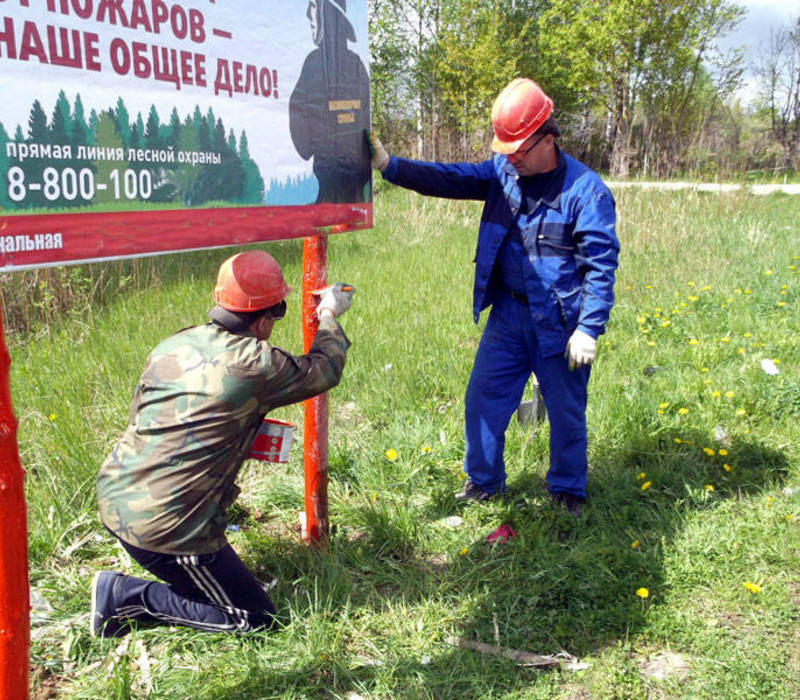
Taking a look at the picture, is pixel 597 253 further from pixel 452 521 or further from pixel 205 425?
pixel 205 425

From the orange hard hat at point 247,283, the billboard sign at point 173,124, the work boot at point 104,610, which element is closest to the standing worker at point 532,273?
the billboard sign at point 173,124

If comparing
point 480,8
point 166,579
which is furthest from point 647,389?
point 480,8

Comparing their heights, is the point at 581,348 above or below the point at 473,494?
above

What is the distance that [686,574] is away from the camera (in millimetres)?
2986

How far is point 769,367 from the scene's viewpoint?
4.77m

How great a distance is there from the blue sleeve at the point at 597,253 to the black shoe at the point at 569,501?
3.05 feet

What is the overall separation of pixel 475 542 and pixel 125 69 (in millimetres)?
2471

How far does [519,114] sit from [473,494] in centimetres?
Result: 191

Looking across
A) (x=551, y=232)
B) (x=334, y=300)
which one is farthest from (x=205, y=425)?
(x=551, y=232)

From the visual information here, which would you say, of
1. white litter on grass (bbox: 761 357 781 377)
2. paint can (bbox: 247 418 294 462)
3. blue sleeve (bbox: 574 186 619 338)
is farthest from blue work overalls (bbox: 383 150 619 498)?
white litter on grass (bbox: 761 357 781 377)

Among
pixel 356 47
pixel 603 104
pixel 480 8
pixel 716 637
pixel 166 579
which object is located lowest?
pixel 716 637

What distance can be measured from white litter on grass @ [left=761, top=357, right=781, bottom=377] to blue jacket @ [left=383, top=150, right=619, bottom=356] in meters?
2.31

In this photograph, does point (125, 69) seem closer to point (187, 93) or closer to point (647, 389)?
point (187, 93)

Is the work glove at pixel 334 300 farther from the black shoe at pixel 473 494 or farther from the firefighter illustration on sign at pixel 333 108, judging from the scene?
the black shoe at pixel 473 494
